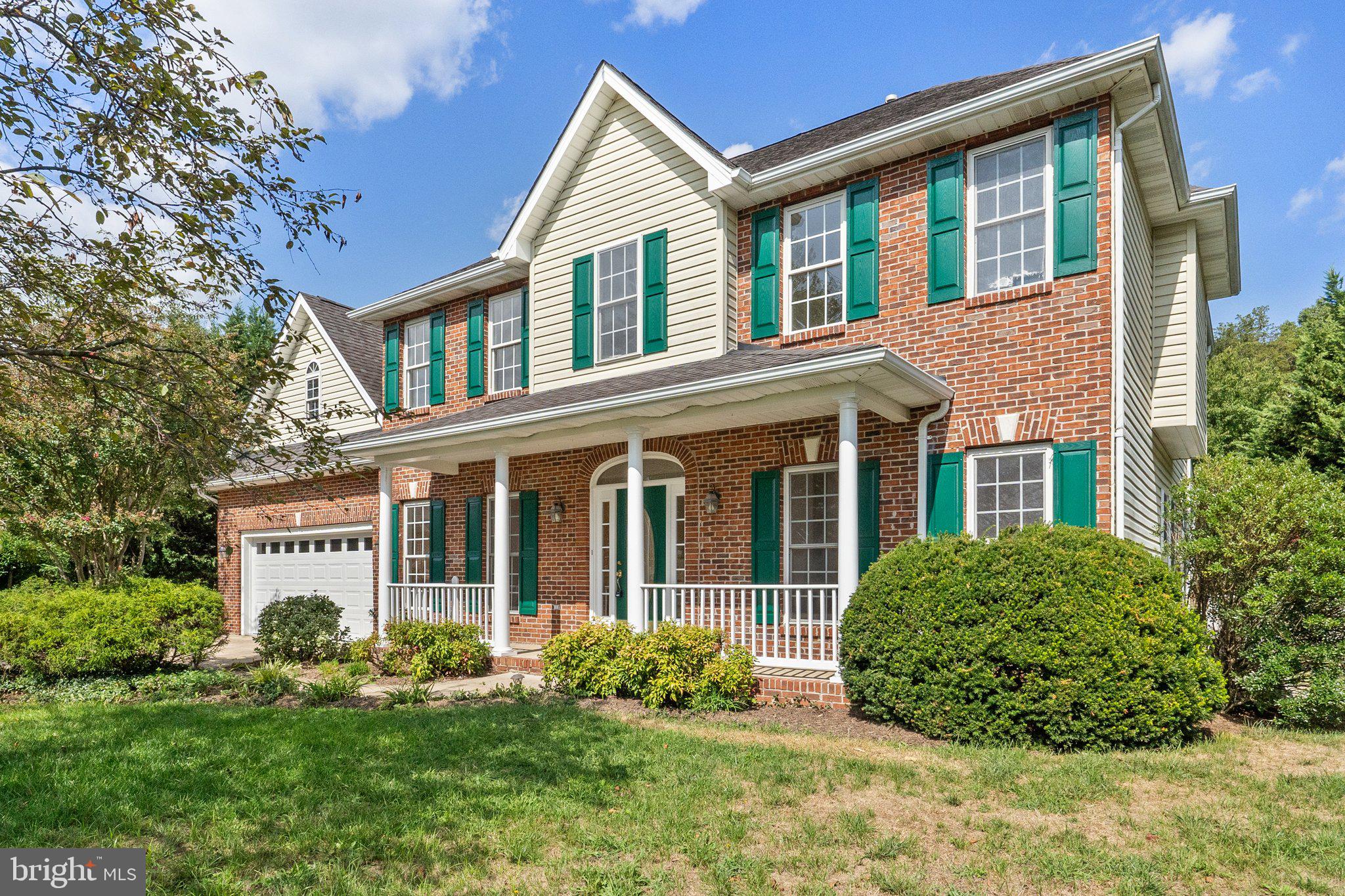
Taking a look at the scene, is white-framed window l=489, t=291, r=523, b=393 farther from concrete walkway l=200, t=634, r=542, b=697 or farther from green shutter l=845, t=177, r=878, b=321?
green shutter l=845, t=177, r=878, b=321

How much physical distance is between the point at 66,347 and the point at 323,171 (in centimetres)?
219

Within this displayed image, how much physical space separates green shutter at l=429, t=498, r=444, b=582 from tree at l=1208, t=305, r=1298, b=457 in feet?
55.0

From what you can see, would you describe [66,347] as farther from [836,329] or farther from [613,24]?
[613,24]

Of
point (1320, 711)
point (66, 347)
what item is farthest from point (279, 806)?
point (1320, 711)

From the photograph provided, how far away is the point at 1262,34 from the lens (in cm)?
1283

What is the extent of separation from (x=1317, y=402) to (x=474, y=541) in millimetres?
17319

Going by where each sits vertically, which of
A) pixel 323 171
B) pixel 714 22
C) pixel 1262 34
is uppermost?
pixel 1262 34

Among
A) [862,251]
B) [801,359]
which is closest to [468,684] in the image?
[801,359]

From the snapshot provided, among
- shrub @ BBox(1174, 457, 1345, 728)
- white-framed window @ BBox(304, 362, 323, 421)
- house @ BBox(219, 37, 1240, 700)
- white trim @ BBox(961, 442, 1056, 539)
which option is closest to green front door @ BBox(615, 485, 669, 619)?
house @ BBox(219, 37, 1240, 700)

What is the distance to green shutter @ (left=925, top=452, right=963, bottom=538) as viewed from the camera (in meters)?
8.81

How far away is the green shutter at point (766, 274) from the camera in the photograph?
1063 centimetres

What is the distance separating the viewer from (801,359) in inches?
322

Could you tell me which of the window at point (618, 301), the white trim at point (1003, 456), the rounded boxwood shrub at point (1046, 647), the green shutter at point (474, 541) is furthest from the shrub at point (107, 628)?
the white trim at point (1003, 456)

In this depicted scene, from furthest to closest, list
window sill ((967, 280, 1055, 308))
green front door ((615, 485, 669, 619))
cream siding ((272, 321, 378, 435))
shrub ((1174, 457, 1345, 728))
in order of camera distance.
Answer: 1. cream siding ((272, 321, 378, 435))
2. green front door ((615, 485, 669, 619))
3. window sill ((967, 280, 1055, 308))
4. shrub ((1174, 457, 1345, 728))
